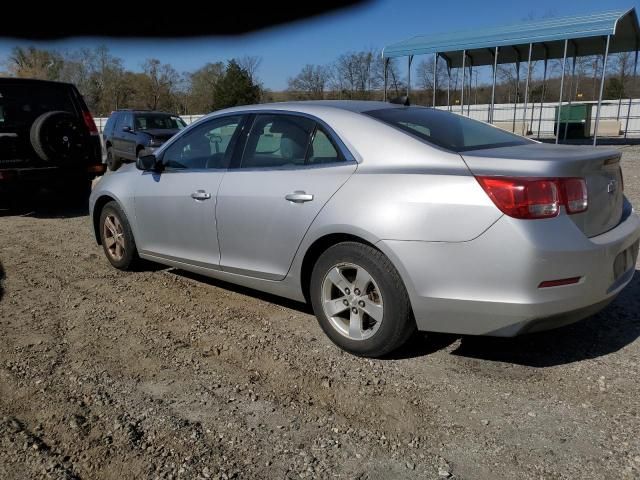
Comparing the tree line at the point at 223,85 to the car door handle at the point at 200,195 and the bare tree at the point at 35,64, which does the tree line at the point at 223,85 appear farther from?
the car door handle at the point at 200,195

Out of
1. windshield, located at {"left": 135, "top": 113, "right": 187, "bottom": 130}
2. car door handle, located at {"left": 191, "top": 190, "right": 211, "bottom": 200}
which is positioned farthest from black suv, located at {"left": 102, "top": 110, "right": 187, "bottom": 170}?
car door handle, located at {"left": 191, "top": 190, "right": 211, "bottom": 200}

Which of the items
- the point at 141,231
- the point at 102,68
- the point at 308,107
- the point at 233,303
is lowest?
the point at 233,303

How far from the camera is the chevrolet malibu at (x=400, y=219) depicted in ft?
9.27

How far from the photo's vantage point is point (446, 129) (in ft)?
12.0

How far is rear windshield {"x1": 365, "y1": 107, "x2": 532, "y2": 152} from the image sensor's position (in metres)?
3.40

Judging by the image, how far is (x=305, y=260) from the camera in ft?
11.9

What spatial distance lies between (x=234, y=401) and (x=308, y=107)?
6.72 ft

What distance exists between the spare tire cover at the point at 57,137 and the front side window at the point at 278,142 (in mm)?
4753

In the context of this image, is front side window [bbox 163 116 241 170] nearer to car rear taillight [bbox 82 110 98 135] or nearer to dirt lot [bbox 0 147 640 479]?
dirt lot [bbox 0 147 640 479]

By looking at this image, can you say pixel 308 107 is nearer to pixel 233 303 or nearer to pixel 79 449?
pixel 233 303

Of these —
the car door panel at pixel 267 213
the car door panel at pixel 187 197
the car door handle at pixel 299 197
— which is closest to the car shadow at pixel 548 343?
the car door panel at pixel 267 213

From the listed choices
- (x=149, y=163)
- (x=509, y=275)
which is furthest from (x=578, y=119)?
(x=509, y=275)

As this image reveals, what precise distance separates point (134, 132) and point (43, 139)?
27.7 feet

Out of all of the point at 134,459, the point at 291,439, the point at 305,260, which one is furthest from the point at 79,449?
the point at 305,260
